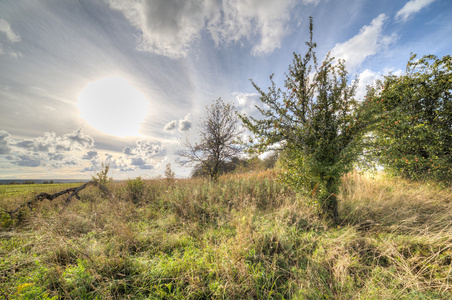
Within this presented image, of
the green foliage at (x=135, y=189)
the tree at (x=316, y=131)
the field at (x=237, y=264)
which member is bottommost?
the field at (x=237, y=264)

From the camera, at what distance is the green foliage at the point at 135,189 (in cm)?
841

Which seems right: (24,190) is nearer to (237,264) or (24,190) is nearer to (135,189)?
(135,189)

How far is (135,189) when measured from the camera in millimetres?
8852

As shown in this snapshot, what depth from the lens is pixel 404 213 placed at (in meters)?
4.91

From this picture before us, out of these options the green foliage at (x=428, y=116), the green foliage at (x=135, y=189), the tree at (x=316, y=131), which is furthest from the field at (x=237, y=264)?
the green foliage at (x=428, y=116)

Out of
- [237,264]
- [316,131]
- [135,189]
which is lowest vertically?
[237,264]

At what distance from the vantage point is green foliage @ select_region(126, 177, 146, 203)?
841 centimetres

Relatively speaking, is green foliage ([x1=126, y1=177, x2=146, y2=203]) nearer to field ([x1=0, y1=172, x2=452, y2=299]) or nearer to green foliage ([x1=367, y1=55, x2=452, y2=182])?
field ([x1=0, y1=172, x2=452, y2=299])

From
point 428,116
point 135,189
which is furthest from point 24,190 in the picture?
point 428,116

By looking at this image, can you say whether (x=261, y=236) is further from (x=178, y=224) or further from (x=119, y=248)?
(x=119, y=248)

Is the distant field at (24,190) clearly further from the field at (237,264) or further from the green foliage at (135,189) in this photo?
the field at (237,264)

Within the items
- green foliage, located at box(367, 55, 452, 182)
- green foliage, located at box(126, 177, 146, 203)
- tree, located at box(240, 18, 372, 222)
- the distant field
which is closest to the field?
tree, located at box(240, 18, 372, 222)

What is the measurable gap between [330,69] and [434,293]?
5.36 metres

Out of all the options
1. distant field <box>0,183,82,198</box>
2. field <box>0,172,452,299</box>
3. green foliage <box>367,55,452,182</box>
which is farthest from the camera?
distant field <box>0,183,82,198</box>
